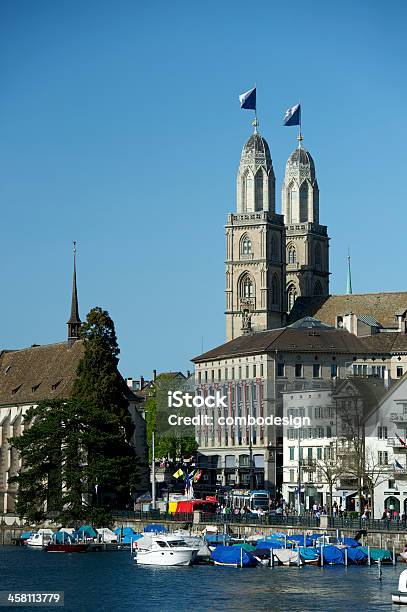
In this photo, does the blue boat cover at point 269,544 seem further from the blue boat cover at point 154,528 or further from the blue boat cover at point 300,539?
the blue boat cover at point 154,528

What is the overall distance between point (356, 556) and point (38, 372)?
74430 mm

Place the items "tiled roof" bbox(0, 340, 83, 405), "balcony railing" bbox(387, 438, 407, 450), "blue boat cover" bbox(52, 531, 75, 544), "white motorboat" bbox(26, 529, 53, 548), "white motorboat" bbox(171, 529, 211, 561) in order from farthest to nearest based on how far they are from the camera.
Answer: "tiled roof" bbox(0, 340, 83, 405), "white motorboat" bbox(26, 529, 53, 548), "balcony railing" bbox(387, 438, 407, 450), "blue boat cover" bbox(52, 531, 75, 544), "white motorboat" bbox(171, 529, 211, 561)

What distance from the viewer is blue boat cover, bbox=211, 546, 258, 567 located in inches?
4139

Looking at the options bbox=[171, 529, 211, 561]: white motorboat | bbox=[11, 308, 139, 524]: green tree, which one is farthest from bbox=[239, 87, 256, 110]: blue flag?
bbox=[171, 529, 211, 561]: white motorboat

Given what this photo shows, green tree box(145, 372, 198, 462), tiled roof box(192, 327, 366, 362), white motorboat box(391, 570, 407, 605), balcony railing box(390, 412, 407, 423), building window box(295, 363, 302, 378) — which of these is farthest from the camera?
green tree box(145, 372, 198, 462)

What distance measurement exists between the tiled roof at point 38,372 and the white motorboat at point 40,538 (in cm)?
2899

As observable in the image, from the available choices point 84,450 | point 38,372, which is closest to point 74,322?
point 38,372

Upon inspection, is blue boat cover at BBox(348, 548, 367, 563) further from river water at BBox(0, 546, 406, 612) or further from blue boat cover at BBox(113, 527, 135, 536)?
blue boat cover at BBox(113, 527, 135, 536)

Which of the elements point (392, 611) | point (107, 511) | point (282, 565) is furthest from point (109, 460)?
point (392, 611)

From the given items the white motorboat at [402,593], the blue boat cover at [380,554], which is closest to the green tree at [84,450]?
the blue boat cover at [380,554]

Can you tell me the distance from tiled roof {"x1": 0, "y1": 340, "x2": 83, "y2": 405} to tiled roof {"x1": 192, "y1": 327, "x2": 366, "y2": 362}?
48.0 ft

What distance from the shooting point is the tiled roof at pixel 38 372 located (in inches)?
6560

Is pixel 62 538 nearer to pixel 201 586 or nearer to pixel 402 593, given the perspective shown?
pixel 201 586

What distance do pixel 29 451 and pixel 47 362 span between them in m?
38.5
